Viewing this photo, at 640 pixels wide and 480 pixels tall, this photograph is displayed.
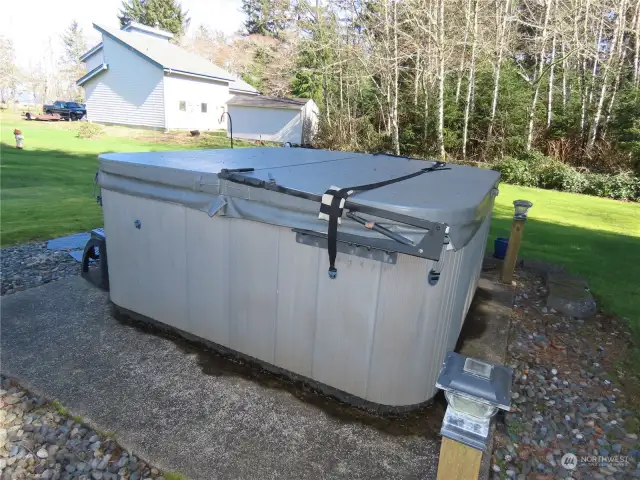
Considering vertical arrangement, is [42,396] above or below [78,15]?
below

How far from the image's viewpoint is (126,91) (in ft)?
69.5

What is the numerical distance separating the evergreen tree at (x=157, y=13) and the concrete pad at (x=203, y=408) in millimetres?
40330

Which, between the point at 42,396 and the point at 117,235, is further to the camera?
the point at 117,235

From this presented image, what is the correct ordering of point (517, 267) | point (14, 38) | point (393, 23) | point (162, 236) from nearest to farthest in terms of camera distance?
1. point (162, 236)
2. point (517, 267)
3. point (393, 23)
4. point (14, 38)

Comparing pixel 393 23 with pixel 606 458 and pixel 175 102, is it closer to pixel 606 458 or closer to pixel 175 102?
pixel 175 102

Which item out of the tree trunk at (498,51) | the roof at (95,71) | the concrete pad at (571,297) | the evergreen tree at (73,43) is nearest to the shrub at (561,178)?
the tree trunk at (498,51)

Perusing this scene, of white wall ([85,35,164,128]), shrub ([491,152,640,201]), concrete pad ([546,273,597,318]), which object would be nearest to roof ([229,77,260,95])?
white wall ([85,35,164,128])

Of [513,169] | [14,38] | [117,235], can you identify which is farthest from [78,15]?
[117,235]

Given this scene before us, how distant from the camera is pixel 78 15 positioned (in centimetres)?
5094

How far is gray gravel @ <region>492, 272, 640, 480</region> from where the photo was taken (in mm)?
2270

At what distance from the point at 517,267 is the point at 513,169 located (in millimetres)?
8573

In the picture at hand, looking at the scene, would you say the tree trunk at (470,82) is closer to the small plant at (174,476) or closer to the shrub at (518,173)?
the shrub at (518,173)

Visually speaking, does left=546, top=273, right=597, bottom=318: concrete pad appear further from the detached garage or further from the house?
the house

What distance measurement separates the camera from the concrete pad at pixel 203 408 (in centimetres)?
210
